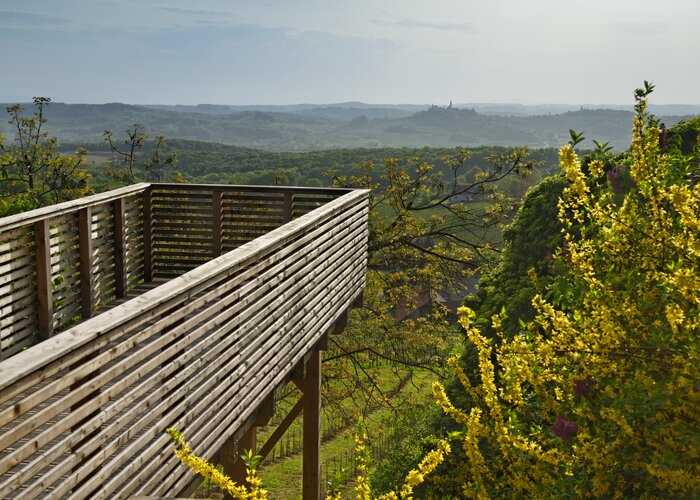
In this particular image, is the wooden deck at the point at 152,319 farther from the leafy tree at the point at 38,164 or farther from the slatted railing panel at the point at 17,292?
the leafy tree at the point at 38,164

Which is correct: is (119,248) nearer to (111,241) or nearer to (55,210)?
(111,241)

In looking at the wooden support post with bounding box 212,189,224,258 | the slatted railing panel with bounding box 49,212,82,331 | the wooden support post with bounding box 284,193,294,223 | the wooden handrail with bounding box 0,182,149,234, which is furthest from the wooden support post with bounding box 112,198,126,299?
the wooden support post with bounding box 284,193,294,223

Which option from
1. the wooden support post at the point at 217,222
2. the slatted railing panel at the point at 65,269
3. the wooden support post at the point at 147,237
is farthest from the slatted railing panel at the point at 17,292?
the wooden support post at the point at 217,222

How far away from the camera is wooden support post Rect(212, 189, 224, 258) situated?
10.0 meters

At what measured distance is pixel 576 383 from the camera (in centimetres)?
459

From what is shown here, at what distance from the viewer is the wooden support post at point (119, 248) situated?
864 centimetres

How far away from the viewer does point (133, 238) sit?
30.5 ft

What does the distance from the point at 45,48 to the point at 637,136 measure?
115936mm

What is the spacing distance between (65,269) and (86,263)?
14.6 inches

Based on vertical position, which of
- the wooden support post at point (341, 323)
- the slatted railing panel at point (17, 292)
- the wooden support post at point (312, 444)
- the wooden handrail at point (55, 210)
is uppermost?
the wooden handrail at point (55, 210)

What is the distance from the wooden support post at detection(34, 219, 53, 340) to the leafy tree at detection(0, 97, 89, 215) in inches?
490

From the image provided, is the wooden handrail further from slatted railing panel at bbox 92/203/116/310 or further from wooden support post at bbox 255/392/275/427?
wooden support post at bbox 255/392/275/427

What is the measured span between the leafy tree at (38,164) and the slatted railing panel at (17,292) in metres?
12.5

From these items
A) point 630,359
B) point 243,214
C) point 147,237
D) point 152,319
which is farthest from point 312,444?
point 630,359
